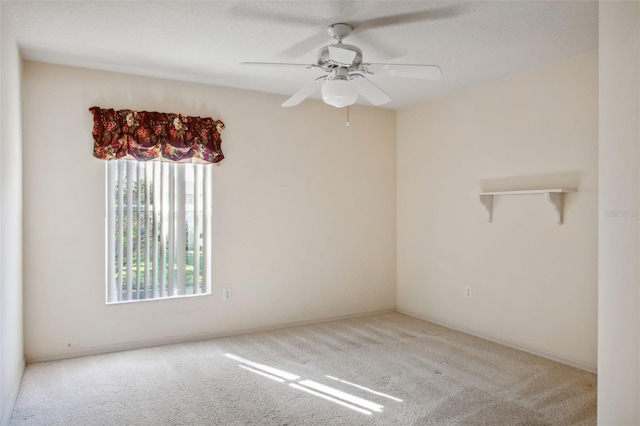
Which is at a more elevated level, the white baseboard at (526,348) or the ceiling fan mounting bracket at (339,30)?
the ceiling fan mounting bracket at (339,30)

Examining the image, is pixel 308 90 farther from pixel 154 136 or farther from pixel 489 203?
pixel 489 203

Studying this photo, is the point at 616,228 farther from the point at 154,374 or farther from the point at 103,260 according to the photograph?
the point at 103,260

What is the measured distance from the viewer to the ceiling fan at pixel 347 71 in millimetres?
2607

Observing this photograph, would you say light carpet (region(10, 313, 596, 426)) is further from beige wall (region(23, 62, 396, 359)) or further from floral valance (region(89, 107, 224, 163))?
floral valance (region(89, 107, 224, 163))

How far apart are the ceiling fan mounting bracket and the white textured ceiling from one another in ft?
0.17

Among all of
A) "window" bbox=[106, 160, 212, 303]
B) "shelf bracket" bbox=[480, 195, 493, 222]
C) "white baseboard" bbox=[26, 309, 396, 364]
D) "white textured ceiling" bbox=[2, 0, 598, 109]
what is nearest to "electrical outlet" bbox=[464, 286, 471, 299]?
"shelf bracket" bbox=[480, 195, 493, 222]

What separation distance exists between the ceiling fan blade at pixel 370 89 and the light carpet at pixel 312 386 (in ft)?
6.77

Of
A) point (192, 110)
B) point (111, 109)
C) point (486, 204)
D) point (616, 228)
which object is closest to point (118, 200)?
point (111, 109)

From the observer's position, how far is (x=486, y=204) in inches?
165

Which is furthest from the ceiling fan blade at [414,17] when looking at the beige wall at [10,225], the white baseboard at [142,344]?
the white baseboard at [142,344]

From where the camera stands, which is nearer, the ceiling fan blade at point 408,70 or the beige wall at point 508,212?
the ceiling fan blade at point 408,70

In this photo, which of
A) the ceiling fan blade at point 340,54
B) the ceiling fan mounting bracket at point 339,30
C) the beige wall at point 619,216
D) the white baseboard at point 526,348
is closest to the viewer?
the beige wall at point 619,216

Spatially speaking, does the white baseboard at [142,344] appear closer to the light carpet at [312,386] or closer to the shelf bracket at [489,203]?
the light carpet at [312,386]

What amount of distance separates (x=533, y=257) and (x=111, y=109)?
153 inches
